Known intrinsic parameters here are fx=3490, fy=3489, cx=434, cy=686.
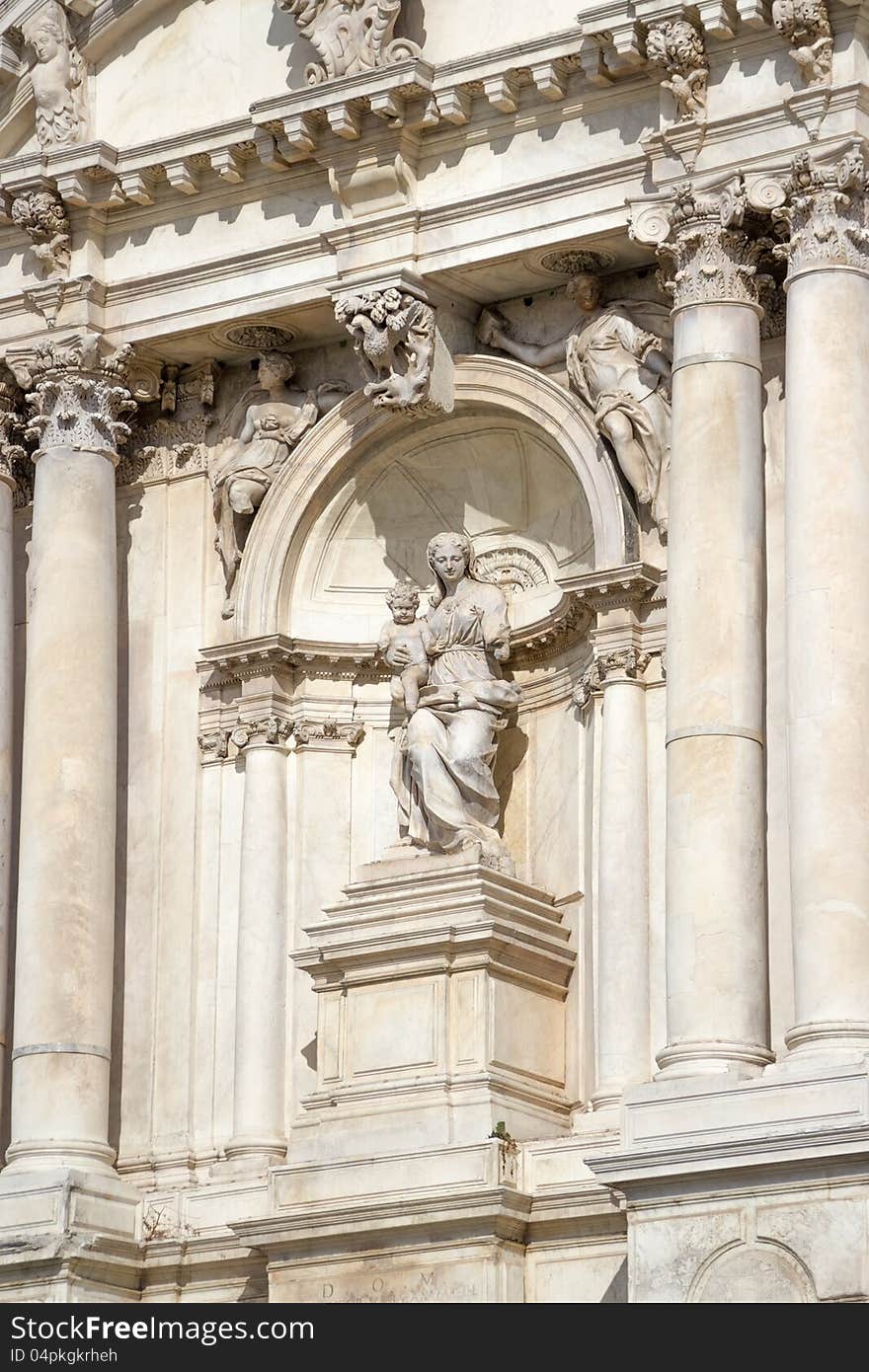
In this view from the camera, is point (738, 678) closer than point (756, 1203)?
No

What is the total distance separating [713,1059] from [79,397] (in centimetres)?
778

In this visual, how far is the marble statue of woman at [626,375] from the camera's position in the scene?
24.3 meters

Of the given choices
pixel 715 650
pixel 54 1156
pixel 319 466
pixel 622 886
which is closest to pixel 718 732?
pixel 715 650

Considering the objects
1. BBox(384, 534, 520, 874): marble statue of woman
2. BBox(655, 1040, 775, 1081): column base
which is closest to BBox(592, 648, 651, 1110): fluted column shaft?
BBox(384, 534, 520, 874): marble statue of woman

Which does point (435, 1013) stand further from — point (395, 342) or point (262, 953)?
point (395, 342)

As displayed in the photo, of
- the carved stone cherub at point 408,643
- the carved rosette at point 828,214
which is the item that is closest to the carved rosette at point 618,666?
the carved stone cherub at point 408,643

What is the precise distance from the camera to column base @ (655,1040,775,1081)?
853 inches

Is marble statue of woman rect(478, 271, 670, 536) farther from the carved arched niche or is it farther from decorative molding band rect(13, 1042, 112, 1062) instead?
decorative molding band rect(13, 1042, 112, 1062)

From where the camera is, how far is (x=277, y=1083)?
82.5 ft

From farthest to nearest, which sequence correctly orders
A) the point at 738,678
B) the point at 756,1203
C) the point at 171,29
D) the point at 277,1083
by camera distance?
the point at 171,29 → the point at 277,1083 → the point at 738,678 → the point at 756,1203

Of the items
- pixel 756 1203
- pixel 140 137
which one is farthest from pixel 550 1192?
pixel 140 137

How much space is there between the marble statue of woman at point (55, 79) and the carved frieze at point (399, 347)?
2930 millimetres
